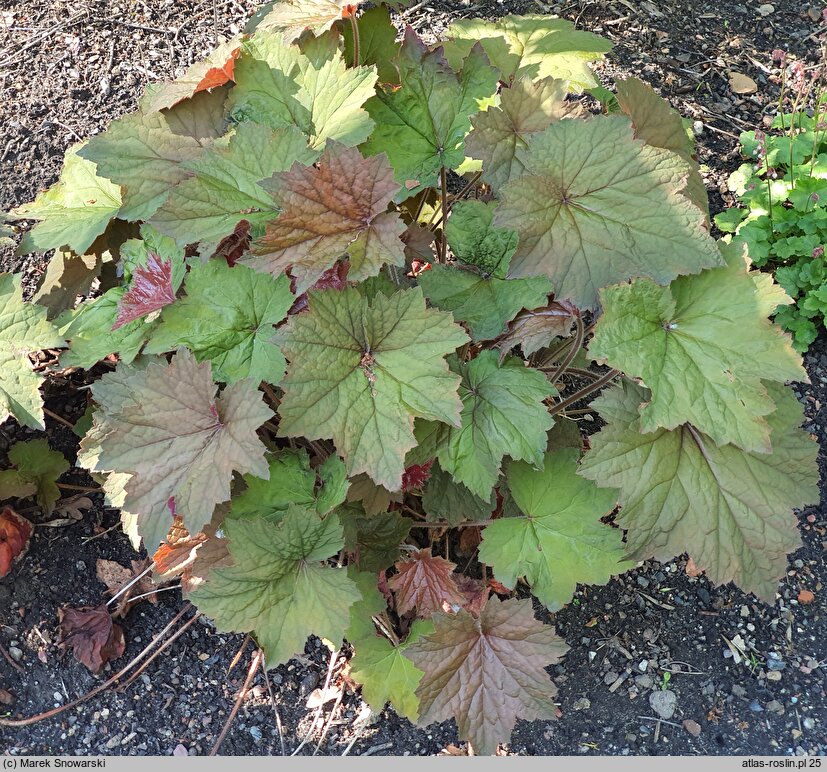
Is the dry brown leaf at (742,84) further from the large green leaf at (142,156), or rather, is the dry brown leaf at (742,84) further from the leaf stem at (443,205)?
the large green leaf at (142,156)

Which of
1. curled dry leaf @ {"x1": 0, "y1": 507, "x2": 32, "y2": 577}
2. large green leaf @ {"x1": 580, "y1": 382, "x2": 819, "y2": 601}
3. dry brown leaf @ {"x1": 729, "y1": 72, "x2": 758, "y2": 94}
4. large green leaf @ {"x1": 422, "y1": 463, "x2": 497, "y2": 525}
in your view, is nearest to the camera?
large green leaf @ {"x1": 580, "y1": 382, "x2": 819, "y2": 601}

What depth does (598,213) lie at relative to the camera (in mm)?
1644

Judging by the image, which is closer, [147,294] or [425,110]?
[147,294]

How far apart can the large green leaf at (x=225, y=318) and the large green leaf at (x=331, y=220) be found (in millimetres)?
215

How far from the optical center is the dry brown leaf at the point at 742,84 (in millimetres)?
3213

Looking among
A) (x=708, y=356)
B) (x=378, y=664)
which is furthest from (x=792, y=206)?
(x=378, y=664)

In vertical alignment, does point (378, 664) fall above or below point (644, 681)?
above

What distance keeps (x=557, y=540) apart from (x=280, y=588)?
0.70m

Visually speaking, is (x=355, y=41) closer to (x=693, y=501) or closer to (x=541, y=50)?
(x=541, y=50)

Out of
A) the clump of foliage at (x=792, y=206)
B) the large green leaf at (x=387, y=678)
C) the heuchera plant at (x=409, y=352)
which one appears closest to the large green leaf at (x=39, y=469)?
the heuchera plant at (x=409, y=352)

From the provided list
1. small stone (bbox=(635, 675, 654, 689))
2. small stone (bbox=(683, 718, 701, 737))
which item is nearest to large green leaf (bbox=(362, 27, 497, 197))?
small stone (bbox=(635, 675, 654, 689))

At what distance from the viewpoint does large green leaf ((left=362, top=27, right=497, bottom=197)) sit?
197 cm

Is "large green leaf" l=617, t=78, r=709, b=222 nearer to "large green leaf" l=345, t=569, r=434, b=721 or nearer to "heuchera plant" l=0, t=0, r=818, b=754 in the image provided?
"heuchera plant" l=0, t=0, r=818, b=754

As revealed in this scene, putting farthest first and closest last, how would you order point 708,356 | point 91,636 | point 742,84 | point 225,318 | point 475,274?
point 742,84
point 91,636
point 475,274
point 225,318
point 708,356
